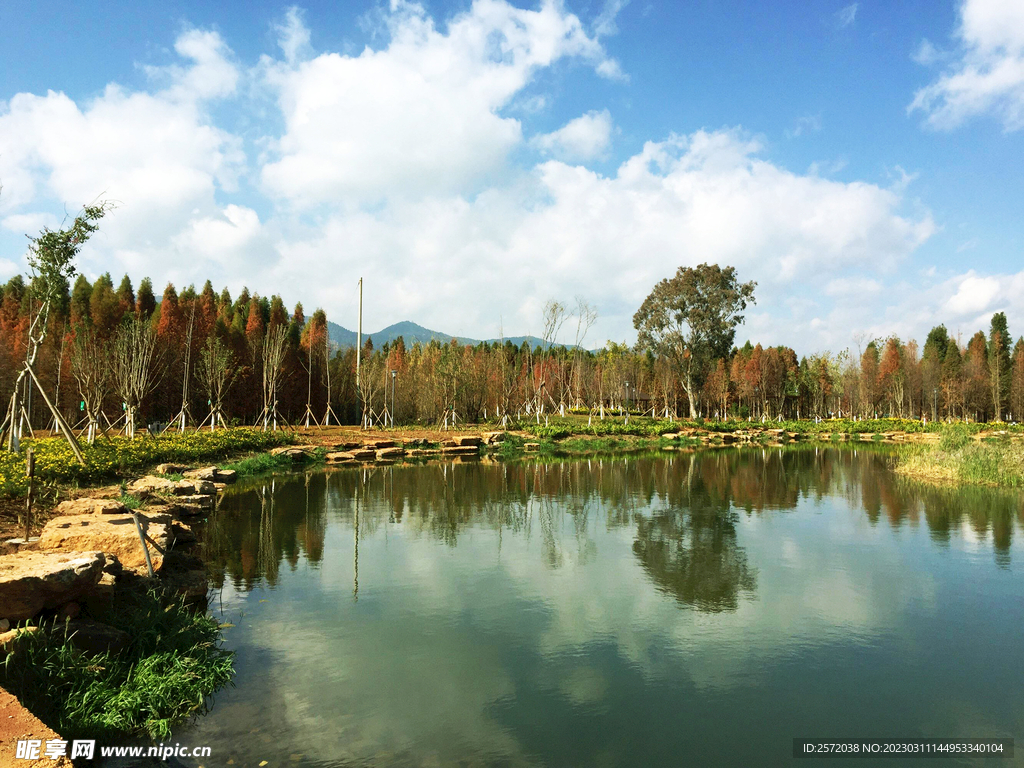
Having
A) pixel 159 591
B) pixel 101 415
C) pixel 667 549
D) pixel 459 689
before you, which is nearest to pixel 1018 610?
pixel 667 549

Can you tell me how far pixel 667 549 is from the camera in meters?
8.52

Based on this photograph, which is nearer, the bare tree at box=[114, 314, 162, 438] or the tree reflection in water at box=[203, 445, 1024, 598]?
the tree reflection in water at box=[203, 445, 1024, 598]

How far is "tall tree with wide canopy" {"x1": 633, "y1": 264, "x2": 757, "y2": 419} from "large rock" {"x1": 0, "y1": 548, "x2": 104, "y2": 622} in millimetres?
37327

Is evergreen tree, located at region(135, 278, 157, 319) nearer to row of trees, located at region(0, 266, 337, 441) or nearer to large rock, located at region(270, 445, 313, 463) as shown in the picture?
row of trees, located at region(0, 266, 337, 441)

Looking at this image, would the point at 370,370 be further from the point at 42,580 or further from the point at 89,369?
the point at 42,580

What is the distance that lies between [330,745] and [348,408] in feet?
107

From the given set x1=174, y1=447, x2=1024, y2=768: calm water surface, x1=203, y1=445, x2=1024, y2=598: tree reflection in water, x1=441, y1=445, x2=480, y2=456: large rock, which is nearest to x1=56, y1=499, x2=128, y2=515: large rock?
x1=203, y1=445, x2=1024, y2=598: tree reflection in water

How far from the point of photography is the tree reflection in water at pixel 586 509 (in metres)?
7.87

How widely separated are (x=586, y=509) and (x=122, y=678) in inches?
346

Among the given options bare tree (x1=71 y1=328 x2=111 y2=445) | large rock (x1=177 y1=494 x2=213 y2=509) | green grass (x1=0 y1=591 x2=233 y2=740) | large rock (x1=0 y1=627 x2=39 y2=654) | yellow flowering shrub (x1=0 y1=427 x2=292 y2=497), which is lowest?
green grass (x1=0 y1=591 x2=233 y2=740)

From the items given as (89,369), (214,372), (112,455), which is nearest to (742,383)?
(214,372)

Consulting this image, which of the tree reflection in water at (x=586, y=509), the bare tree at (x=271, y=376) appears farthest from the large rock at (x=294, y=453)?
the bare tree at (x=271, y=376)

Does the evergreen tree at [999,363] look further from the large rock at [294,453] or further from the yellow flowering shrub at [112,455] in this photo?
the yellow flowering shrub at [112,455]

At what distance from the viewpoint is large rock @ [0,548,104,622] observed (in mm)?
3971
